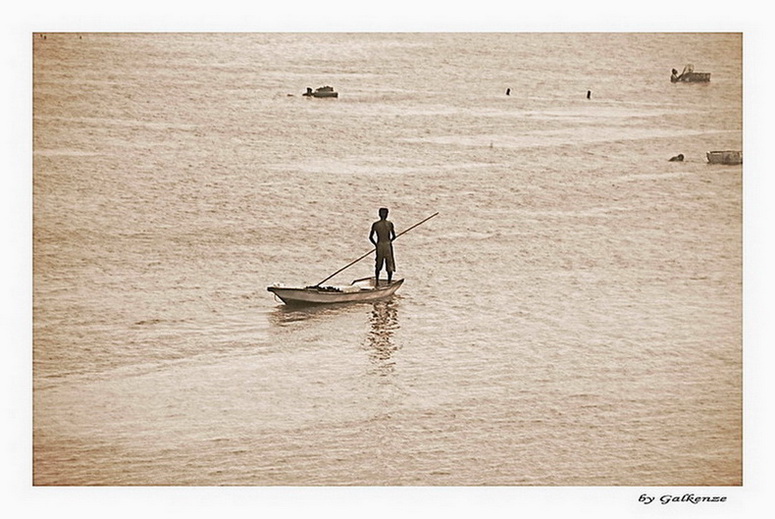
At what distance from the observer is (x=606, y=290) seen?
14.9 ft

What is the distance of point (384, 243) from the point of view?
4.53 metres

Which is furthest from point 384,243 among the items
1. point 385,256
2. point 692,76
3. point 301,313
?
point 692,76

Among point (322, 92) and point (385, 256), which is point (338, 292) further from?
point (322, 92)

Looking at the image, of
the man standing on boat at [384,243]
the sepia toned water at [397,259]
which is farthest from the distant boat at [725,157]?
the man standing on boat at [384,243]

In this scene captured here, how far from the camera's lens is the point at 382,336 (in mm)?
4508

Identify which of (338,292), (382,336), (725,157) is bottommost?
(382,336)

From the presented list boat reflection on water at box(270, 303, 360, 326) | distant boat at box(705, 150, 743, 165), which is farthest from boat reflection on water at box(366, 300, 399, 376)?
distant boat at box(705, 150, 743, 165)

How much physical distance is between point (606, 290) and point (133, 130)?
5.98 ft

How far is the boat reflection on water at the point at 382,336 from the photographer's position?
4.47 meters

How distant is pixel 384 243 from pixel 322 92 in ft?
1.97

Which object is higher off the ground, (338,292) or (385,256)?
(385,256)

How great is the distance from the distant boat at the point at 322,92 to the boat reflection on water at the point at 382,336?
0.78 metres

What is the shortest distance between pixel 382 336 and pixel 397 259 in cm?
29

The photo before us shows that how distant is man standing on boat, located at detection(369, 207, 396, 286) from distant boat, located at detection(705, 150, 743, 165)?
1.18m
